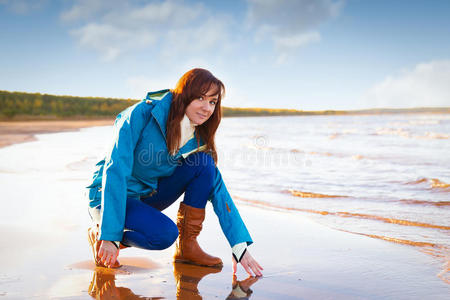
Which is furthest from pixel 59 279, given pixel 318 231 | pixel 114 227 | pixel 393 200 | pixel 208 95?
pixel 393 200

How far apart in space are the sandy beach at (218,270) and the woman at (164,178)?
14cm

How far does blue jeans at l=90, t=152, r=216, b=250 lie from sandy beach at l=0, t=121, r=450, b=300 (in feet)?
0.71

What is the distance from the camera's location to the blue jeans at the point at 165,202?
6.72ft

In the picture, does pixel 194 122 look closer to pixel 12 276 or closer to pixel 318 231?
pixel 12 276

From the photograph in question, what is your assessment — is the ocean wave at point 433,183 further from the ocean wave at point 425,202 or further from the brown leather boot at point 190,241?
the brown leather boot at point 190,241

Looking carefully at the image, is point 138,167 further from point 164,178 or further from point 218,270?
point 218,270

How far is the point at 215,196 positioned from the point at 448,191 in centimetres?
384

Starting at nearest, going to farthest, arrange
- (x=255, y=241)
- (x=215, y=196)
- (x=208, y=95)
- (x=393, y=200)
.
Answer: (x=208, y=95)
(x=215, y=196)
(x=255, y=241)
(x=393, y=200)

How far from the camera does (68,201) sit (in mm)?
3869

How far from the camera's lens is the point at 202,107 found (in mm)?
2170

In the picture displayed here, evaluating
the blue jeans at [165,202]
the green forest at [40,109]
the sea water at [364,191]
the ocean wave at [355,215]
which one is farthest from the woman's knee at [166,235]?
the green forest at [40,109]

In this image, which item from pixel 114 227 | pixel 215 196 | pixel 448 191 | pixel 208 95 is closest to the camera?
pixel 114 227

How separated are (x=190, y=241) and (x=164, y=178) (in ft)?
1.34

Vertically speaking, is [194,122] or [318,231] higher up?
[194,122]
